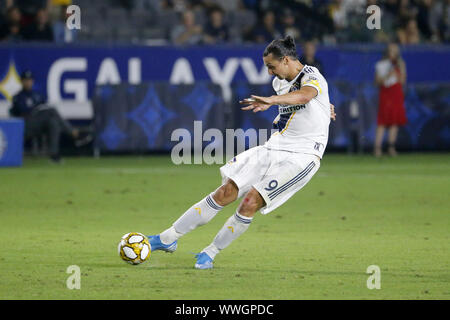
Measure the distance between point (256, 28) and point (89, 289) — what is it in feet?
49.6

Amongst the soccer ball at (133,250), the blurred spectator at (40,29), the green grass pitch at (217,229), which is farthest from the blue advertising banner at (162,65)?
the soccer ball at (133,250)

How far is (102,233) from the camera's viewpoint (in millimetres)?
10547

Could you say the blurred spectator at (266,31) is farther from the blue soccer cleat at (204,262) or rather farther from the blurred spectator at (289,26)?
the blue soccer cleat at (204,262)

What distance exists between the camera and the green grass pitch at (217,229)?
7.45m

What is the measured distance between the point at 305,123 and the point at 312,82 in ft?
1.33

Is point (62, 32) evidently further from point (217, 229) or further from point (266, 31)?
point (217, 229)

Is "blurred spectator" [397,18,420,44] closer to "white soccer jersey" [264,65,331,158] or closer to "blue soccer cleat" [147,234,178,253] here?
"white soccer jersey" [264,65,331,158]

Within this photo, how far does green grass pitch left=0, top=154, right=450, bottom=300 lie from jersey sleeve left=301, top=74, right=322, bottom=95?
1.59 m

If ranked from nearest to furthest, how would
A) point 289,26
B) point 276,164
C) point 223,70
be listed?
1. point 276,164
2. point 223,70
3. point 289,26

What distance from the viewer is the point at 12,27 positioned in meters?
20.3

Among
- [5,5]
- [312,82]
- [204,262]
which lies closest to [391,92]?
[5,5]

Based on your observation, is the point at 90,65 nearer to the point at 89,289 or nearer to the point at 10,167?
the point at 10,167

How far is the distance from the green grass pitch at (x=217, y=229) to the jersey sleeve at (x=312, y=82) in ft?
5.20

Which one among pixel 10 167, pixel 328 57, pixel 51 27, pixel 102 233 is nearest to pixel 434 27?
pixel 328 57
